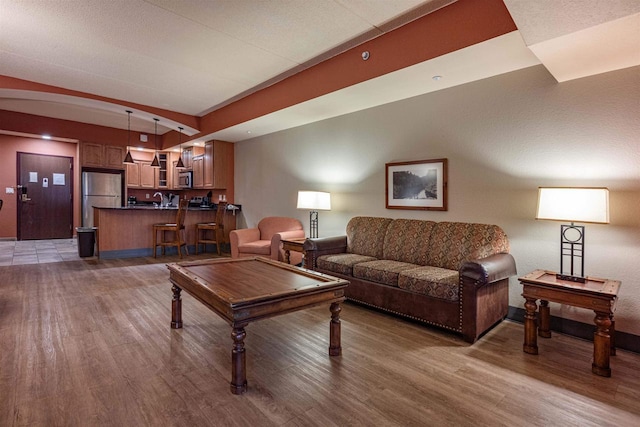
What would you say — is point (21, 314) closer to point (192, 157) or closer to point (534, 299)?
point (534, 299)

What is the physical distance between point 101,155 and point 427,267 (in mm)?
8183

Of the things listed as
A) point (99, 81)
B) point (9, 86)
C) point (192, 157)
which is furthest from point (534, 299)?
point (192, 157)

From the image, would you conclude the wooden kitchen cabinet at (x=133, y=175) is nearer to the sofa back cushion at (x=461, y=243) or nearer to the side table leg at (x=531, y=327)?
the sofa back cushion at (x=461, y=243)

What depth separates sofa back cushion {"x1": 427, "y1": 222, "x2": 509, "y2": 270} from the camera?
3.09 m

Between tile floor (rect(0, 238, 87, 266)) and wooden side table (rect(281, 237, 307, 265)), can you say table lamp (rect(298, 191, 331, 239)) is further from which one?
tile floor (rect(0, 238, 87, 266))

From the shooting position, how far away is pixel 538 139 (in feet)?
9.66

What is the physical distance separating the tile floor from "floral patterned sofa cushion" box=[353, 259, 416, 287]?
215 inches

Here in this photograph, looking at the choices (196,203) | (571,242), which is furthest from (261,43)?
(196,203)

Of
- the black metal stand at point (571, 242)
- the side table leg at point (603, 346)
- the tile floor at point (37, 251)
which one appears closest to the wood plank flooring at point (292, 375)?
the side table leg at point (603, 346)

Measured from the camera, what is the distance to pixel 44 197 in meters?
8.14

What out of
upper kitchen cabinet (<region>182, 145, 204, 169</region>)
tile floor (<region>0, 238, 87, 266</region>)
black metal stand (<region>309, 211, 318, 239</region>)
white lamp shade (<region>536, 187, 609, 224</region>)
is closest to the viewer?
white lamp shade (<region>536, 187, 609, 224</region>)

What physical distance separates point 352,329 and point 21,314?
3.18 metres

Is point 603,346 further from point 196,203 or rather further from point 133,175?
point 133,175

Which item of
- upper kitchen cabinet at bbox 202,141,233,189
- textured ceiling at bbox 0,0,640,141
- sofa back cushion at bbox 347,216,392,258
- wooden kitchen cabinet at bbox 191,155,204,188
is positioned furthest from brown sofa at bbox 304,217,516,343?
wooden kitchen cabinet at bbox 191,155,204,188
